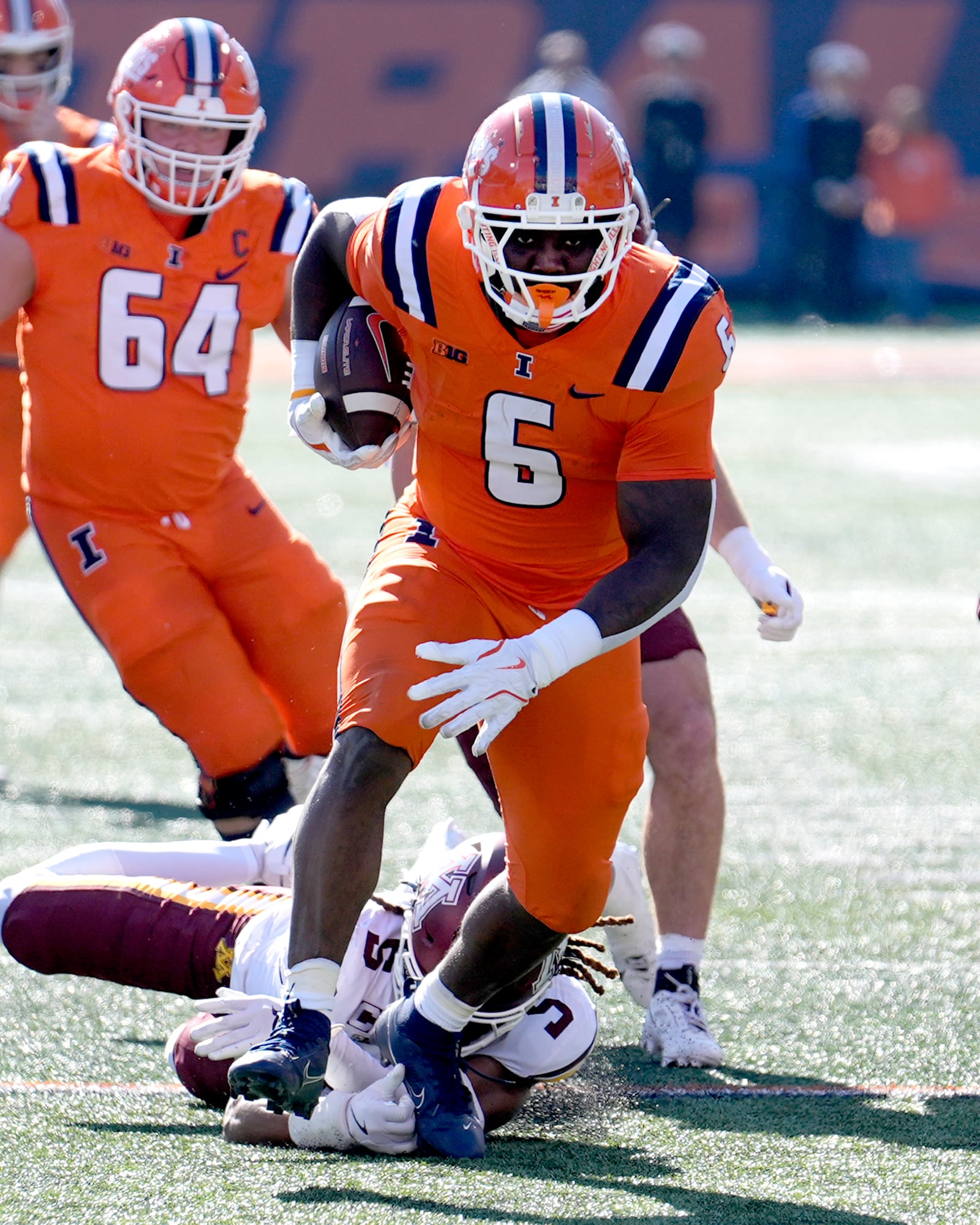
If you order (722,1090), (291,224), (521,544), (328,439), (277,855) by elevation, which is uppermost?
(291,224)

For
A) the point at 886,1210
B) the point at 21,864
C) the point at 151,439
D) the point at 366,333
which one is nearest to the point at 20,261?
the point at 151,439

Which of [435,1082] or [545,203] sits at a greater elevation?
[545,203]

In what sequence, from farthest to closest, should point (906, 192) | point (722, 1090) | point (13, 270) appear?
1. point (906, 192)
2. point (13, 270)
3. point (722, 1090)

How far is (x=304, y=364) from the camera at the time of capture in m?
3.46

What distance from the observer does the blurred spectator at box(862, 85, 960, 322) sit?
50.9ft

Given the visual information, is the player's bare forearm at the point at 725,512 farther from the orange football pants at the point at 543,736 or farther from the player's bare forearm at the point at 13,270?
the player's bare forearm at the point at 13,270

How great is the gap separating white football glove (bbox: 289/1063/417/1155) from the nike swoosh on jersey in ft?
6.14

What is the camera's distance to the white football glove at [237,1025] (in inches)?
111

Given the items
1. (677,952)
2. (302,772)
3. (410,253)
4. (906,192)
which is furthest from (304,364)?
(906,192)

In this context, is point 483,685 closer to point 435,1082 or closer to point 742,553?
point 435,1082

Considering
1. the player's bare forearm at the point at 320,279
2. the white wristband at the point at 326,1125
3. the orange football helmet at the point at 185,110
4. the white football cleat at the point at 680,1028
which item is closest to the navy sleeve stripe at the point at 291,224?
the orange football helmet at the point at 185,110

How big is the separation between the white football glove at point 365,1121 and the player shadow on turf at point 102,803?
198 cm

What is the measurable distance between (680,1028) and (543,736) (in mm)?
724

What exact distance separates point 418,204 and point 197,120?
1.03 meters
